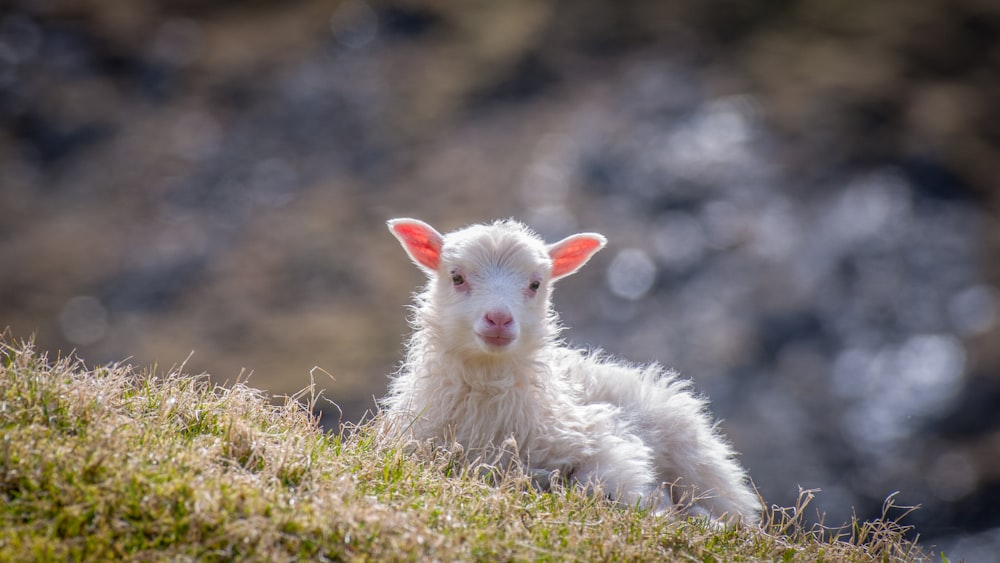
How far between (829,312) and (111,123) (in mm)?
49697

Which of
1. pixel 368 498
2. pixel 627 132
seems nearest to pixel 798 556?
pixel 368 498

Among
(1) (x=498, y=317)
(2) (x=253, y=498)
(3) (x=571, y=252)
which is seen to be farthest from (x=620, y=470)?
(2) (x=253, y=498)

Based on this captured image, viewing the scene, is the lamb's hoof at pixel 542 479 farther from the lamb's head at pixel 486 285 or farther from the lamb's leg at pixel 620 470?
the lamb's head at pixel 486 285

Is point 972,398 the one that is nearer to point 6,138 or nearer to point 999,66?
point 999,66

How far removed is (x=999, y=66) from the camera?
71.1 meters

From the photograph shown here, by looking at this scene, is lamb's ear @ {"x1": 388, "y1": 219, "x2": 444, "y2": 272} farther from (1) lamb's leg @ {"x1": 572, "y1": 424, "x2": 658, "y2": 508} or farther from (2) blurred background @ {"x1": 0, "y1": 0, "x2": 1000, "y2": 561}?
(2) blurred background @ {"x1": 0, "y1": 0, "x2": 1000, "y2": 561}

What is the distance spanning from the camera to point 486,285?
287 inches

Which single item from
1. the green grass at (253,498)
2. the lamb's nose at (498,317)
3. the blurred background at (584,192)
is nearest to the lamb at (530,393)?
the lamb's nose at (498,317)

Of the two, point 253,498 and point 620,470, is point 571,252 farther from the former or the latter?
point 253,498

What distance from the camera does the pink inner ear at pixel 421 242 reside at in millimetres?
7684

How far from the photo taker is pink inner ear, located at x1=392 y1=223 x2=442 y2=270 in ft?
25.2

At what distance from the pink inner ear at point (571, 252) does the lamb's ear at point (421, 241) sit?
822 millimetres

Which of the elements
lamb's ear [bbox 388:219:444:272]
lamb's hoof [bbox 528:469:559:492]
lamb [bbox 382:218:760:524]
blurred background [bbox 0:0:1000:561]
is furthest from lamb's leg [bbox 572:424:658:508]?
blurred background [bbox 0:0:1000:561]

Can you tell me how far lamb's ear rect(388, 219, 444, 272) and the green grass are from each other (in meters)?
1.65
